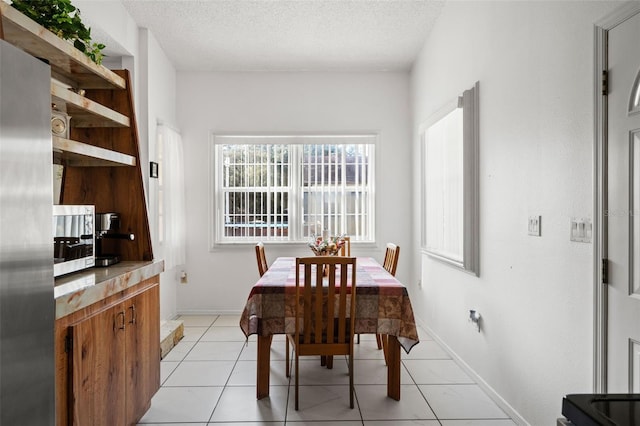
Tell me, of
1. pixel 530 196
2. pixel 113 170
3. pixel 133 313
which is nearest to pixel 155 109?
pixel 113 170

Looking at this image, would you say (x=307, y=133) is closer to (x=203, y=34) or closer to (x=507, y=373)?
(x=203, y=34)

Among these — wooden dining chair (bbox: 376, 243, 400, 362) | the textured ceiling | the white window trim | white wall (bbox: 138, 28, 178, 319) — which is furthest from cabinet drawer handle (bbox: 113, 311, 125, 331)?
the white window trim

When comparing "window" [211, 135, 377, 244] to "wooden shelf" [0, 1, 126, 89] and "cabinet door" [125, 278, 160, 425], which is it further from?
"wooden shelf" [0, 1, 126, 89]

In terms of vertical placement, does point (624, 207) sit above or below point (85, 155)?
below

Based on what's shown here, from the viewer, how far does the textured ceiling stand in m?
3.56

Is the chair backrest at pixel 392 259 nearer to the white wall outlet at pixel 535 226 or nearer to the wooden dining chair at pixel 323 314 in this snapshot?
the wooden dining chair at pixel 323 314

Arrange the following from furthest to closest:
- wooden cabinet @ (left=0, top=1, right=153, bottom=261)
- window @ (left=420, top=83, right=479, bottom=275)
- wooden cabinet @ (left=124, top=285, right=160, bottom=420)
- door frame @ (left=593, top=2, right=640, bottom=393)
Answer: window @ (left=420, top=83, right=479, bottom=275), wooden cabinet @ (left=0, top=1, right=153, bottom=261), wooden cabinet @ (left=124, top=285, right=160, bottom=420), door frame @ (left=593, top=2, right=640, bottom=393)

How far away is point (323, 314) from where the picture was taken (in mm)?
2635

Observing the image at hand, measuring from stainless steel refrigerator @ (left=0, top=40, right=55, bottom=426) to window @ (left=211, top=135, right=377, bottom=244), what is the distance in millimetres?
3810

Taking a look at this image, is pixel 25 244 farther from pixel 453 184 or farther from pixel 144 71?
pixel 144 71

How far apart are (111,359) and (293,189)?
132 inches

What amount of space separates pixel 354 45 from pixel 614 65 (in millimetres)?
3028

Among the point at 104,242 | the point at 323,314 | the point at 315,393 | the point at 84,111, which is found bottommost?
the point at 315,393

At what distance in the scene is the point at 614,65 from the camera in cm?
166
